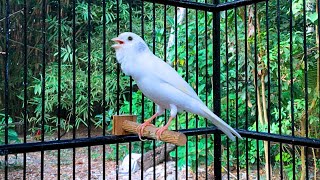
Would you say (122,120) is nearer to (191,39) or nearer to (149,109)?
(191,39)

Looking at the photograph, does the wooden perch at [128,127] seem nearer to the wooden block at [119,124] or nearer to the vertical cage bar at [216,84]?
the wooden block at [119,124]

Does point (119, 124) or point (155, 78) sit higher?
point (155, 78)

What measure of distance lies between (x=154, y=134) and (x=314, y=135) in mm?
1424

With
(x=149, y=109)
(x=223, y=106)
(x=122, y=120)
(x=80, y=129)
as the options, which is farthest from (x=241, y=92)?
(x=80, y=129)

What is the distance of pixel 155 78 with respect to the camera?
1.31 metres

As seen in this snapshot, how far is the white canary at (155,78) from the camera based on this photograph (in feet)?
4.29

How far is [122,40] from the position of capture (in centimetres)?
133

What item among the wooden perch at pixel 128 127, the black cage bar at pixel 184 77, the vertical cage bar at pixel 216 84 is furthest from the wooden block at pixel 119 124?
the vertical cage bar at pixel 216 84

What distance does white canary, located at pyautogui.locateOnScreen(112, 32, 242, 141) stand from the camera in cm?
131

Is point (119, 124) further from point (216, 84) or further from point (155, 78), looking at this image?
point (216, 84)

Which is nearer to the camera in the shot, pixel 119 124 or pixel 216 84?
pixel 119 124

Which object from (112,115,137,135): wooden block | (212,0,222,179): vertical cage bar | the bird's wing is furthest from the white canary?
(212,0,222,179): vertical cage bar

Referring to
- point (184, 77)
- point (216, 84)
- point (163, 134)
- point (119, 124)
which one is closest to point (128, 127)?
point (119, 124)

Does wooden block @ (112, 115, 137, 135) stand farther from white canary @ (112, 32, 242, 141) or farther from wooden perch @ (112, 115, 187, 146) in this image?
white canary @ (112, 32, 242, 141)
